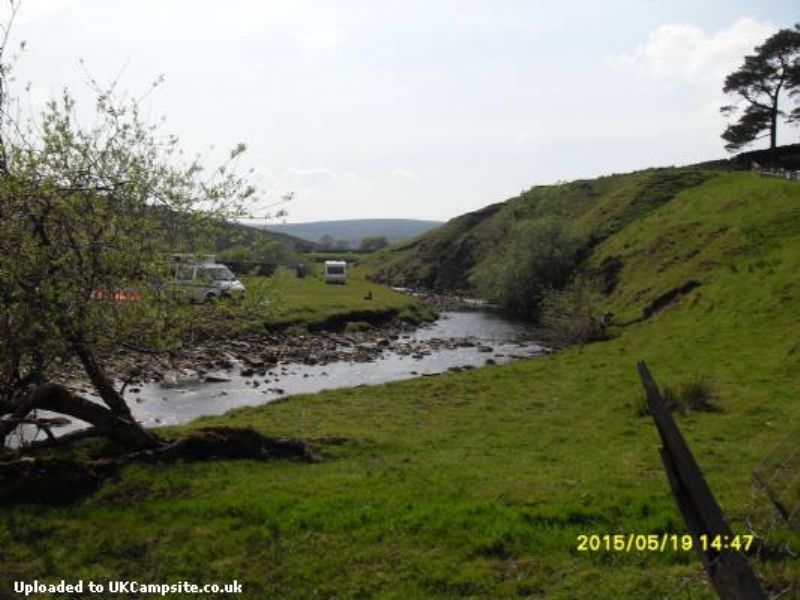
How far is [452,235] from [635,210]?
209 feet

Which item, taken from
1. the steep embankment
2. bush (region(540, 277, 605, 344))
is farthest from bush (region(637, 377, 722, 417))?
the steep embankment

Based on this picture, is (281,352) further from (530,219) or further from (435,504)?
(530,219)

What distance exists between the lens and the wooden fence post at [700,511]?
5816 mm

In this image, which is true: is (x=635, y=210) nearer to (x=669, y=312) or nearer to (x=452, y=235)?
(x=669, y=312)

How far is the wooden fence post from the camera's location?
5816mm

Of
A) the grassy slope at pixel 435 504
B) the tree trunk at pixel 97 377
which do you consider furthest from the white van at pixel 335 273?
the tree trunk at pixel 97 377

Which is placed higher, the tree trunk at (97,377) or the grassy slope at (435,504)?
the tree trunk at (97,377)

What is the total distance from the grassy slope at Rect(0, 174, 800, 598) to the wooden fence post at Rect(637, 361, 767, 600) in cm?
371

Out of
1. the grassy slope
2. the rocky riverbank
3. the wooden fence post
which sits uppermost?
the wooden fence post

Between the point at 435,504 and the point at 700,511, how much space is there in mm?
7973

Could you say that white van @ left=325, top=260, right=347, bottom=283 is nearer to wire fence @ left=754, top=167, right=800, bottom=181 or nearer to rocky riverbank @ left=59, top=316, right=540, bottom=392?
rocky riverbank @ left=59, top=316, right=540, bottom=392

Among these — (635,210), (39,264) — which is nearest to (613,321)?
(635,210)

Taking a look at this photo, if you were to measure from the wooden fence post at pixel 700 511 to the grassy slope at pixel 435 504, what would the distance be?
12.2 feet

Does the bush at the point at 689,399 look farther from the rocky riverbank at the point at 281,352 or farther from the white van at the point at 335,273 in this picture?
the white van at the point at 335,273
